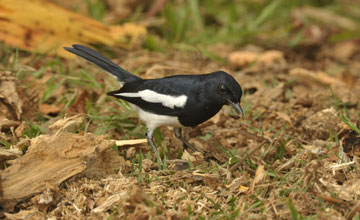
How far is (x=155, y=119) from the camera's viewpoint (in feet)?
14.6

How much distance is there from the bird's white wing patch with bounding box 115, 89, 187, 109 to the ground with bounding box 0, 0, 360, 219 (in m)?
0.40

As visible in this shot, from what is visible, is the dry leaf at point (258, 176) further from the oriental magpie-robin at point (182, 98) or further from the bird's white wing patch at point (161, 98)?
the bird's white wing patch at point (161, 98)

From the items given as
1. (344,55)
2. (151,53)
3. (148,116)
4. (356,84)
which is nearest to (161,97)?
(148,116)

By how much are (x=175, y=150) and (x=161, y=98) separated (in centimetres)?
49

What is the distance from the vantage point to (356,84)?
21.2 ft

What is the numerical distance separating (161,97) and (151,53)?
228 cm

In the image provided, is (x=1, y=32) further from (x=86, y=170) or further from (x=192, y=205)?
(x=192, y=205)

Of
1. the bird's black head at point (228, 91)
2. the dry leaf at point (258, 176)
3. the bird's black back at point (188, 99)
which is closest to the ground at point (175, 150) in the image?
the dry leaf at point (258, 176)

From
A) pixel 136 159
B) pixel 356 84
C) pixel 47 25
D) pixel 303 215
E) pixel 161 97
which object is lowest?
pixel 356 84

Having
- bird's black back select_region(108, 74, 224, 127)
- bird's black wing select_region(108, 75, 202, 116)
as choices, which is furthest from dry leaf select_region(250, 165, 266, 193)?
bird's black wing select_region(108, 75, 202, 116)

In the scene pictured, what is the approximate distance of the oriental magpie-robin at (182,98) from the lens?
4.25 metres

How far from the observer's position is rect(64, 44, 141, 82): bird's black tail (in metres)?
4.94

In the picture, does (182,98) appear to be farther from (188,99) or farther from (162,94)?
(162,94)

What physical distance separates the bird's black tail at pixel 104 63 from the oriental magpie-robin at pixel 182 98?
12.0 inches
